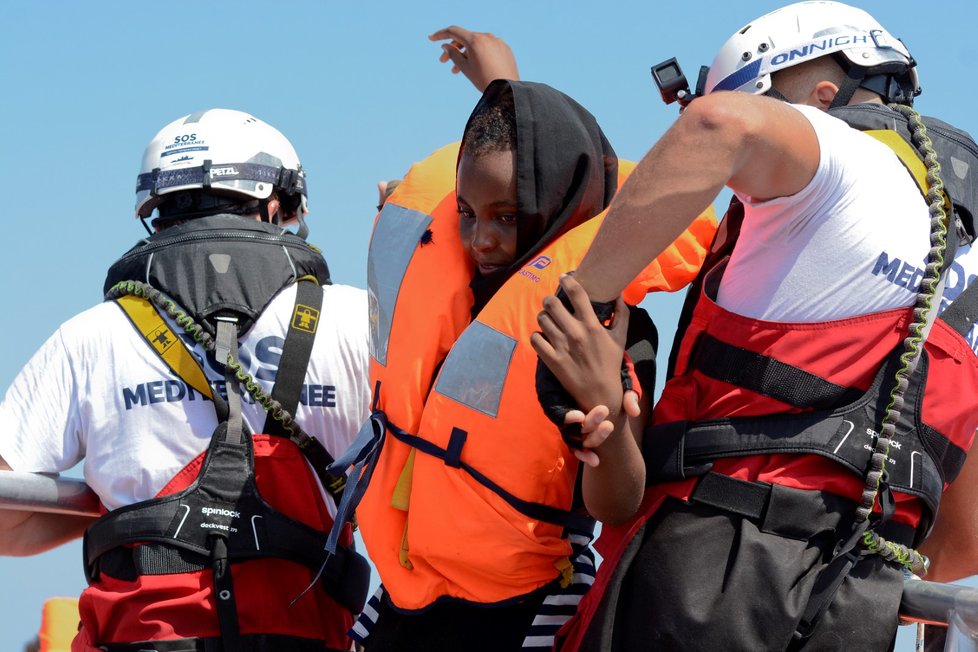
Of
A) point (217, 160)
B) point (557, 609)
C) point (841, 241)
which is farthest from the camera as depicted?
point (217, 160)

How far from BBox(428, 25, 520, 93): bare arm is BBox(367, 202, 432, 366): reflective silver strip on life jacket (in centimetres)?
73

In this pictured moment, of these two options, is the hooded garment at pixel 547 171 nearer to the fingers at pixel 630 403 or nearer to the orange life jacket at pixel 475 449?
the orange life jacket at pixel 475 449

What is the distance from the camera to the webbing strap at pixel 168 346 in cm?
496

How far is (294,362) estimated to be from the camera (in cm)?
504

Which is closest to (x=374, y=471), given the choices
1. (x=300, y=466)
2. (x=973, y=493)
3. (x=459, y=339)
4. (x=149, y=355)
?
(x=459, y=339)

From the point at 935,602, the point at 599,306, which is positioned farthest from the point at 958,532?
the point at 599,306

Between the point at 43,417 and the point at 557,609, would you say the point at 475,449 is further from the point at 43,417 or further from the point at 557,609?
the point at 43,417

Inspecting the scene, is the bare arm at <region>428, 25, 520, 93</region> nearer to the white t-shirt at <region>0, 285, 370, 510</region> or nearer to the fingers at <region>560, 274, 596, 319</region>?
the white t-shirt at <region>0, 285, 370, 510</region>

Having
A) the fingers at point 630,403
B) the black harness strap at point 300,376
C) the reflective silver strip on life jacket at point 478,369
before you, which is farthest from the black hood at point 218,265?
the fingers at point 630,403

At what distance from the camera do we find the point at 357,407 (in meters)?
5.18

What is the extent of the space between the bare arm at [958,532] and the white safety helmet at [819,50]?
1173mm

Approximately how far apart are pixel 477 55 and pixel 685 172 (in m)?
2.25

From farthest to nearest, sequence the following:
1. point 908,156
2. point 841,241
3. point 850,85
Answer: point 850,85 < point 908,156 < point 841,241

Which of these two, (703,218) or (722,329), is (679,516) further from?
(703,218)
